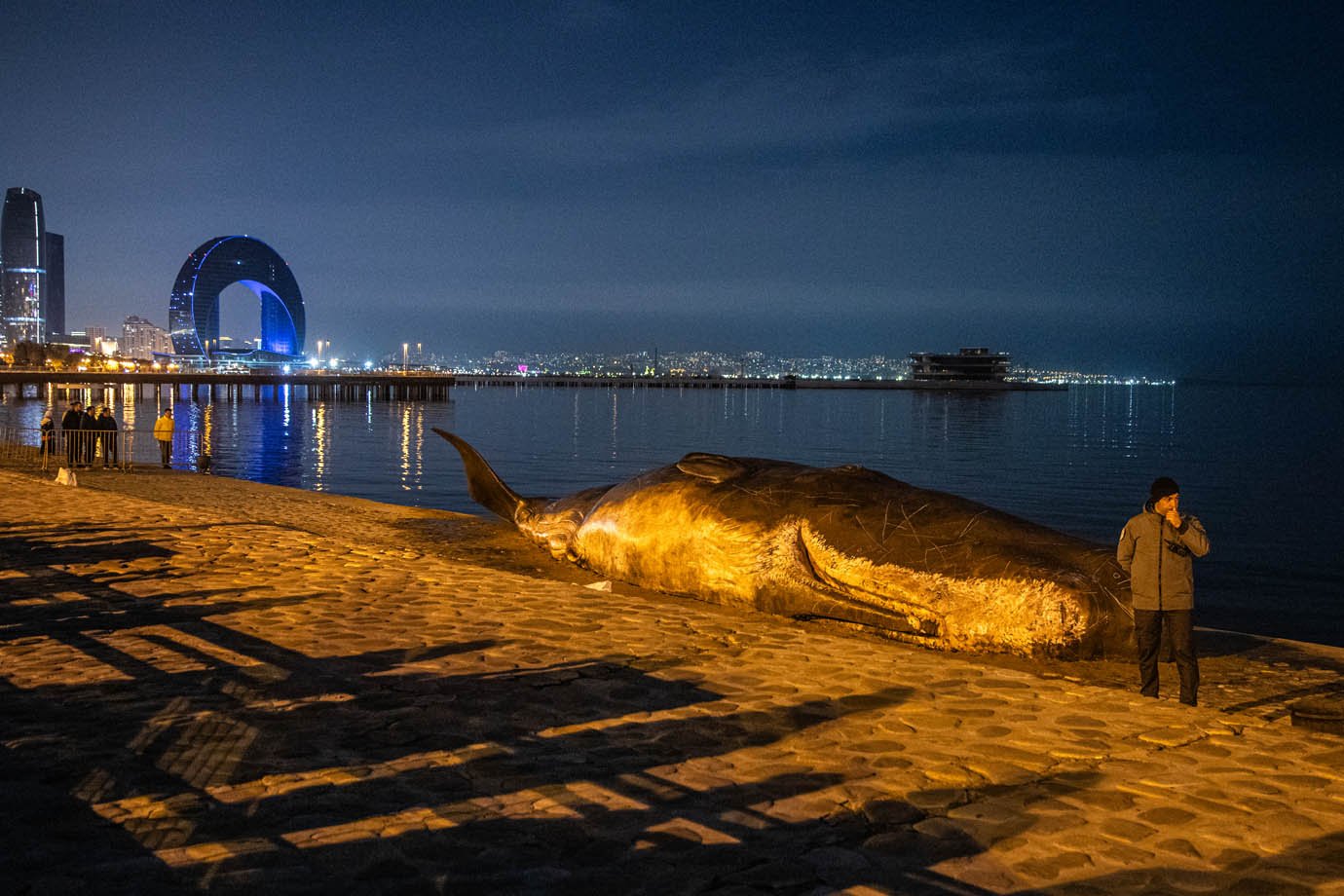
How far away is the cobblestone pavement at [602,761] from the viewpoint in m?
4.16

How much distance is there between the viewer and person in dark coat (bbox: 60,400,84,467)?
27.7 meters

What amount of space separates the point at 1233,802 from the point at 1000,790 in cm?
116

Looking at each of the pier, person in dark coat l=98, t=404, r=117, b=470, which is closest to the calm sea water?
person in dark coat l=98, t=404, r=117, b=470

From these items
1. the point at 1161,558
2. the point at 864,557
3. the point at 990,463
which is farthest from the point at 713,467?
the point at 990,463

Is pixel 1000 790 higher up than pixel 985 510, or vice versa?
pixel 985 510

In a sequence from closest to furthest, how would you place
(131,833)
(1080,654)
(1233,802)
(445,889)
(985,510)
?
(445,889) → (131,833) → (1233,802) → (1080,654) → (985,510)

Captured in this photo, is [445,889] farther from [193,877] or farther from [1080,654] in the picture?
[1080,654]

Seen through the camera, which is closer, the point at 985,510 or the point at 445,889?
the point at 445,889

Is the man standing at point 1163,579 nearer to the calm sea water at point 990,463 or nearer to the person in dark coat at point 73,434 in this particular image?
the calm sea water at point 990,463

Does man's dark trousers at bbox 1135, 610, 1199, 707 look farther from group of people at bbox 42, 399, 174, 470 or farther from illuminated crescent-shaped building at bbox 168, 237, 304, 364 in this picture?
illuminated crescent-shaped building at bbox 168, 237, 304, 364

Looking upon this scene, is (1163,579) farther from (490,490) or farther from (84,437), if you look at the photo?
(84,437)

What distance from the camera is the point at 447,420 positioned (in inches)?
3442

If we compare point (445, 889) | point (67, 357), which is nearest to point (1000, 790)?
point (445, 889)

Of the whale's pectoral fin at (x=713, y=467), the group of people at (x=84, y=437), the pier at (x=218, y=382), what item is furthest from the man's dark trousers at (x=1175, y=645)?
the pier at (x=218, y=382)
